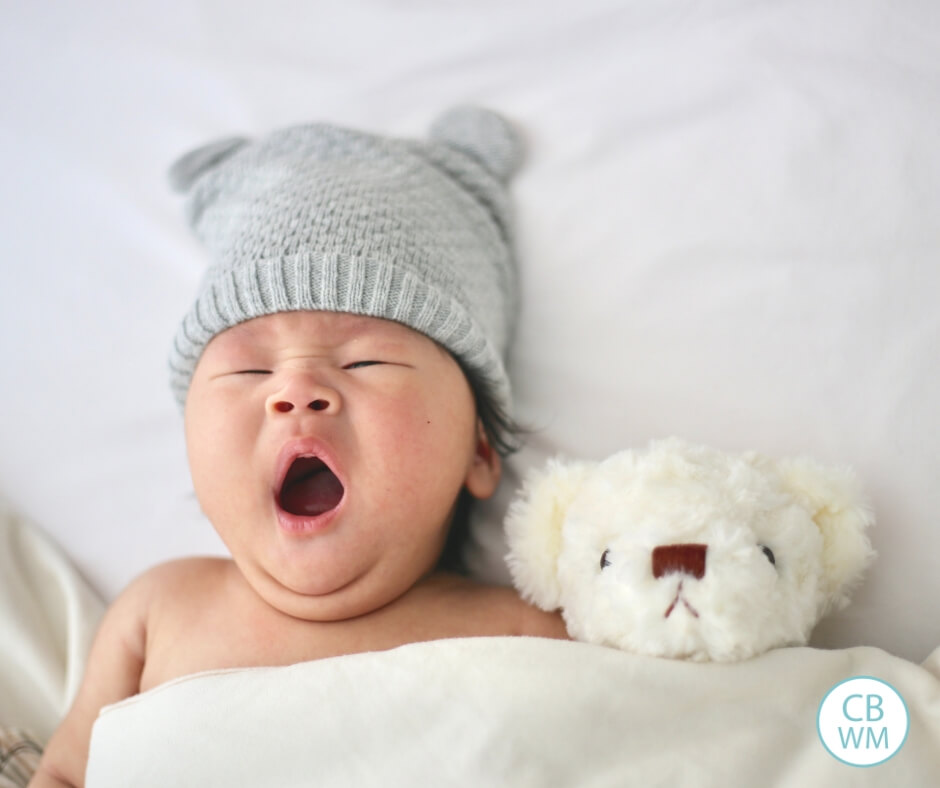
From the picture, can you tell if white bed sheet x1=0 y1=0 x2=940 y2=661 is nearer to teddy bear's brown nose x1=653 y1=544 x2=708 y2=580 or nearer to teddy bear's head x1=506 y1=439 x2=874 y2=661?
teddy bear's head x1=506 y1=439 x2=874 y2=661

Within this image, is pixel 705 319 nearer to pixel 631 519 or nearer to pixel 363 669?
pixel 631 519

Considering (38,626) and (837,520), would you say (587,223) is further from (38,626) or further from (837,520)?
(38,626)

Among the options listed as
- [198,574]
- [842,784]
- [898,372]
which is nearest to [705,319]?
[898,372]

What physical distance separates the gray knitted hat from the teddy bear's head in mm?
278

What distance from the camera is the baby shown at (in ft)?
3.49

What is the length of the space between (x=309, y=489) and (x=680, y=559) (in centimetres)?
55

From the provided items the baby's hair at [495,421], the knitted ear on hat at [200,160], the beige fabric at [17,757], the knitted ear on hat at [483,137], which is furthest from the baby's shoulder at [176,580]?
the knitted ear on hat at [483,137]

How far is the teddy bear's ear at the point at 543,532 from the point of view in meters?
1.07

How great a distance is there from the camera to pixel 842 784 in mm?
843

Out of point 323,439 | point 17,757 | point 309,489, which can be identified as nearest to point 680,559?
point 323,439

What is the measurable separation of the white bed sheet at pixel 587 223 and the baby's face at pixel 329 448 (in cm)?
25

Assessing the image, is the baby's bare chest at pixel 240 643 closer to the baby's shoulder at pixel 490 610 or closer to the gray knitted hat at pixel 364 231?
the baby's shoulder at pixel 490 610

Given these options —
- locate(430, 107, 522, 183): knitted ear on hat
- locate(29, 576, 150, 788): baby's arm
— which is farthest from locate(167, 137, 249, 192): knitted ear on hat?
locate(29, 576, 150, 788): baby's arm

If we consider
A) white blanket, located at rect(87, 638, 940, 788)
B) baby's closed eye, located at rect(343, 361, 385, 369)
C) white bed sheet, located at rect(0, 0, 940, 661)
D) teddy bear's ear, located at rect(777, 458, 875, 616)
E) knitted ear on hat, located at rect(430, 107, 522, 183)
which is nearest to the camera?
white blanket, located at rect(87, 638, 940, 788)
